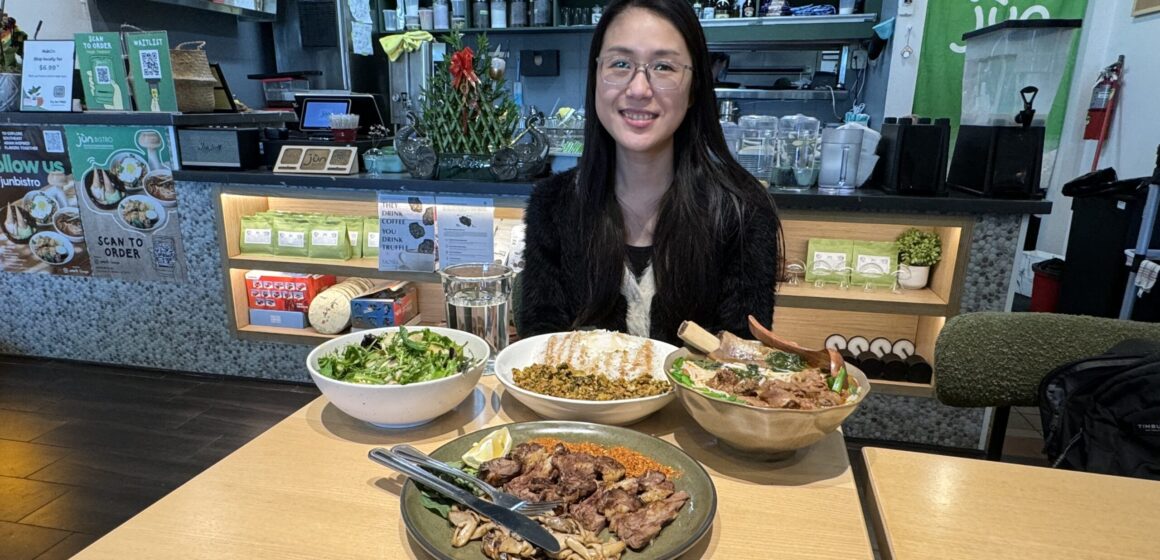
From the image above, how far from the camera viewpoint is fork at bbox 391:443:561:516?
2.38ft

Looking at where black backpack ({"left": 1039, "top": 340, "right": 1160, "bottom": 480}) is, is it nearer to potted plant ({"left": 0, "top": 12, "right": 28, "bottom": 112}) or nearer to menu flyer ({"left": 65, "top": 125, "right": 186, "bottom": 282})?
menu flyer ({"left": 65, "top": 125, "right": 186, "bottom": 282})

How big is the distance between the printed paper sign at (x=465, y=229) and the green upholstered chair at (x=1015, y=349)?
1.82m

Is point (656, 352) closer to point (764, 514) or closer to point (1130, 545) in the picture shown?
point (764, 514)

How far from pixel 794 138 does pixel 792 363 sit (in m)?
1.82

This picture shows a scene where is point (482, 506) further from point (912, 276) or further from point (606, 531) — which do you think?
point (912, 276)

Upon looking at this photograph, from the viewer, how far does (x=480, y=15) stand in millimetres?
5367

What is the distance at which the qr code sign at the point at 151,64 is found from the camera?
275 cm

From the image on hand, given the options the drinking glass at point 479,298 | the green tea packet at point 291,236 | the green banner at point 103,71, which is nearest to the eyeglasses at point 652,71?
the drinking glass at point 479,298

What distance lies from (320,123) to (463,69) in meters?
1.03

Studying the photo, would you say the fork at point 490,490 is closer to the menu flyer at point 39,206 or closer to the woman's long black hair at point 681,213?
the woman's long black hair at point 681,213

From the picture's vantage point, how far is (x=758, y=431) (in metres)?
0.82

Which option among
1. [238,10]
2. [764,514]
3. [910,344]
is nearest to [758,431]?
[764,514]

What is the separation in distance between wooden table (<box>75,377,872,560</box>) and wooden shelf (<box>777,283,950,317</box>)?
165 cm

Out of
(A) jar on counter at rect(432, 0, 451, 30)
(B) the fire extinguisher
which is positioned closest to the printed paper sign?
(A) jar on counter at rect(432, 0, 451, 30)
